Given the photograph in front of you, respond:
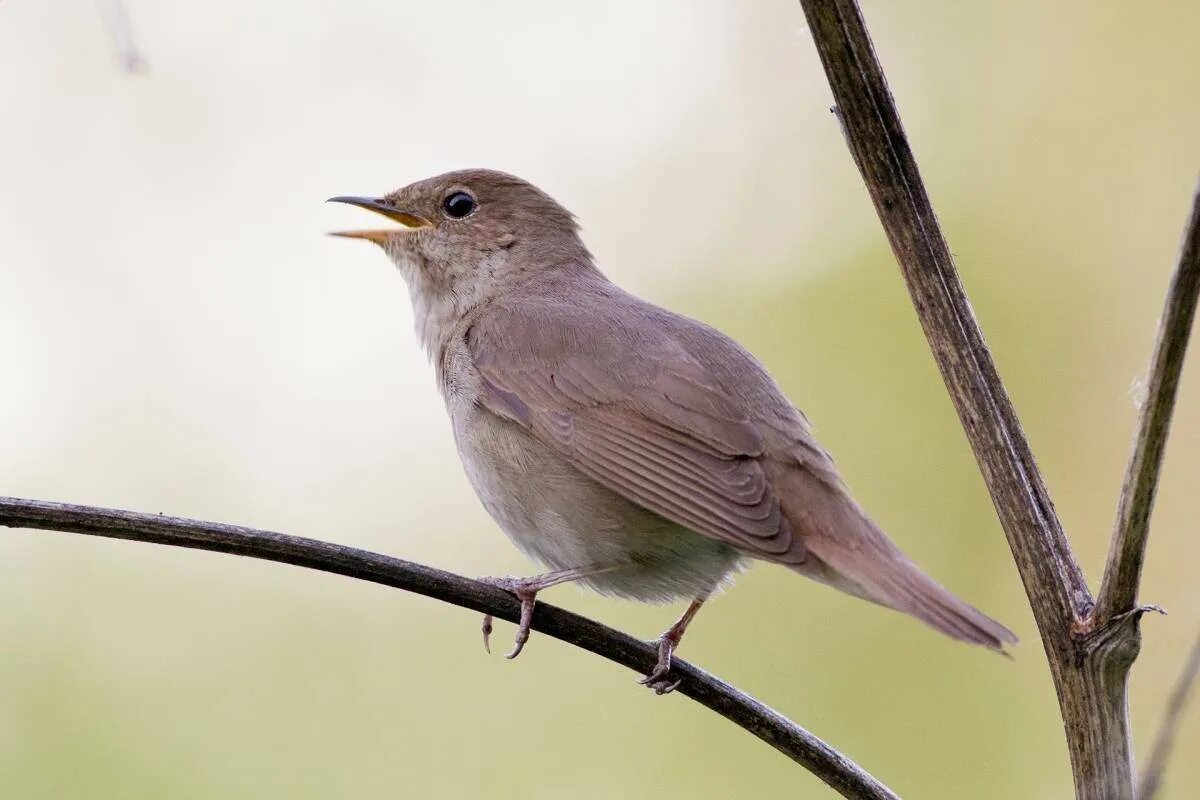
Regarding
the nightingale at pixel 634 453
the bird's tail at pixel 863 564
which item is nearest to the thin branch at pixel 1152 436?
the bird's tail at pixel 863 564

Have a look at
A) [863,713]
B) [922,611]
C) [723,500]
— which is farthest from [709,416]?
[863,713]

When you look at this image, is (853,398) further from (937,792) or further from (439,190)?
(439,190)

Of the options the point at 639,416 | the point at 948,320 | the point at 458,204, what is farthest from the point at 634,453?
the point at 458,204

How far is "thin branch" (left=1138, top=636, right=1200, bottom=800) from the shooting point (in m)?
1.99

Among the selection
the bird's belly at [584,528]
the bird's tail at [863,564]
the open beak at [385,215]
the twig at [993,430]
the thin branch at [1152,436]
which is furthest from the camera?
the open beak at [385,215]

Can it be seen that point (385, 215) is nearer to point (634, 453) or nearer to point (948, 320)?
point (634, 453)

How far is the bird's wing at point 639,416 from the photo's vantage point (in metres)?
3.62

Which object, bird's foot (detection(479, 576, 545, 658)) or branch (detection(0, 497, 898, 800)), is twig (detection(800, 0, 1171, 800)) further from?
bird's foot (detection(479, 576, 545, 658))

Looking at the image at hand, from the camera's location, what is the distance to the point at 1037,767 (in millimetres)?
5758

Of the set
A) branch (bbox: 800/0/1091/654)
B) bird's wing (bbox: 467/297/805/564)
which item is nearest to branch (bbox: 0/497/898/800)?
branch (bbox: 800/0/1091/654)

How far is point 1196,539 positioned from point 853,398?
182cm

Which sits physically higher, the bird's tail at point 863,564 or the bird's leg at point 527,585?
the bird's tail at point 863,564

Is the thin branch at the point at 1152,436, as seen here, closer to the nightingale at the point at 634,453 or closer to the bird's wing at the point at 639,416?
the nightingale at the point at 634,453

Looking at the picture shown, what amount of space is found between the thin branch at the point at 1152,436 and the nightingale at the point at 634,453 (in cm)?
75
